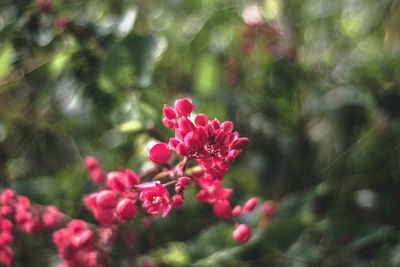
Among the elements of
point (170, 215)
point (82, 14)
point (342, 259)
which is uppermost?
point (82, 14)

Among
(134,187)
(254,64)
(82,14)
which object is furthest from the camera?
(254,64)

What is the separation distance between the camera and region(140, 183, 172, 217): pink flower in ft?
2.25

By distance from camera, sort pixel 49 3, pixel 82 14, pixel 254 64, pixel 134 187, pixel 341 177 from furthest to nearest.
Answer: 1. pixel 254 64
2. pixel 341 177
3. pixel 82 14
4. pixel 49 3
5. pixel 134 187

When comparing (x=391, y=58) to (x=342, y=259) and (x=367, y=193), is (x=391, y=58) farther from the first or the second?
(x=342, y=259)

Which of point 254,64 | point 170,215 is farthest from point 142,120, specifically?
point 254,64

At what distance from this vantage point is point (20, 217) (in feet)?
3.12

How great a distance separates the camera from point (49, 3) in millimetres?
1079

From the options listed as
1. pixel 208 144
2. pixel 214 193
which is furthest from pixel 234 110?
pixel 208 144

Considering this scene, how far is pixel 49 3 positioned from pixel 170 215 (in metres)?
0.79

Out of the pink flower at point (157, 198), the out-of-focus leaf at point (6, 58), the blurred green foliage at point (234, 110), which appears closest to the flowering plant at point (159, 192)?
the pink flower at point (157, 198)

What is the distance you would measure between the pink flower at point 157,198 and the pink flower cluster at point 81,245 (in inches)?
10.8

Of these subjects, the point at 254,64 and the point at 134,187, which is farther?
the point at 254,64

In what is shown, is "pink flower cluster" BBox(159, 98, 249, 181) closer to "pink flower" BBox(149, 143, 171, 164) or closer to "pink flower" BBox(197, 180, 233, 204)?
"pink flower" BBox(149, 143, 171, 164)

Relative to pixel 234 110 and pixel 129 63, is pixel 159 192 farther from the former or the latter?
pixel 234 110
